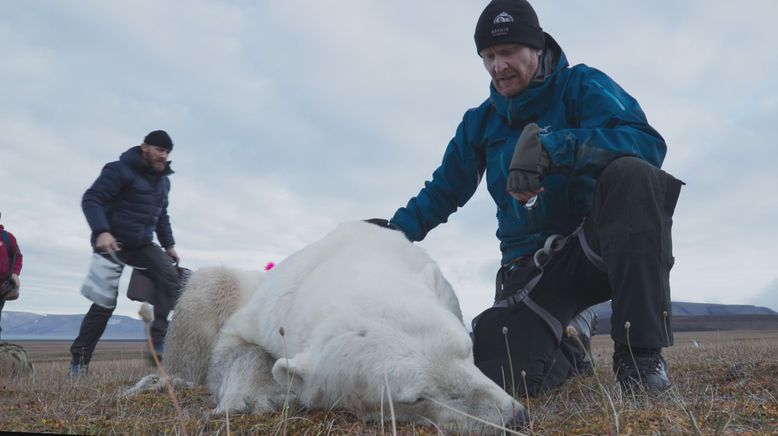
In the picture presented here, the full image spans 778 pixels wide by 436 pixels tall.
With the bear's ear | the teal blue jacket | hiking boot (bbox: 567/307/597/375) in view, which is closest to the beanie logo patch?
the teal blue jacket

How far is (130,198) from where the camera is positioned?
5129 millimetres

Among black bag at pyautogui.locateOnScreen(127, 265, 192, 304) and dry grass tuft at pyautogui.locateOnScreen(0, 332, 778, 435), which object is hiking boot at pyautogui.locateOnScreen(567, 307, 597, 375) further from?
black bag at pyautogui.locateOnScreen(127, 265, 192, 304)

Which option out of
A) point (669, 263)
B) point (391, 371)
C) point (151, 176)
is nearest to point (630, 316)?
point (669, 263)

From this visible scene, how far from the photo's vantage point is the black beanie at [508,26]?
10.7 ft

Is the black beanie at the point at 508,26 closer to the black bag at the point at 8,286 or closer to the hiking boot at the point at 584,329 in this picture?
the hiking boot at the point at 584,329

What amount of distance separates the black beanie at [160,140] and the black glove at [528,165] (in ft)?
10.7

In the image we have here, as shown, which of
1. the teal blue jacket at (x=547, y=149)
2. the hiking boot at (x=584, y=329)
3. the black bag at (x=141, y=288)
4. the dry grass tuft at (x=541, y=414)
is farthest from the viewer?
the black bag at (x=141, y=288)

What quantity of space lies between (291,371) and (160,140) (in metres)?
A: 3.35

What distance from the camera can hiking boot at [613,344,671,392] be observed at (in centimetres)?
250

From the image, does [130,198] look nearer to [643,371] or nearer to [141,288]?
[141,288]

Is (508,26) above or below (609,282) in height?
above

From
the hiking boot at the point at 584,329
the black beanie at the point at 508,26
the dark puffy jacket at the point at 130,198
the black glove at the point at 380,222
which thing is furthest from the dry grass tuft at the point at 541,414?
the dark puffy jacket at the point at 130,198

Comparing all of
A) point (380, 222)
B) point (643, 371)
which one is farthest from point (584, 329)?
point (380, 222)

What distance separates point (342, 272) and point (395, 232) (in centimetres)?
86
